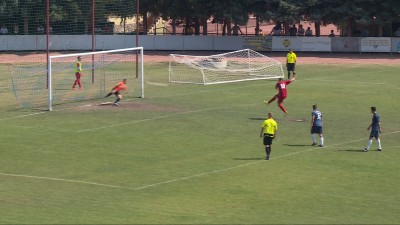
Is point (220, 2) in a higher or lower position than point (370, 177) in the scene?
higher

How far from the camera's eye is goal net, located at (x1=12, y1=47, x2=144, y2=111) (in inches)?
1974

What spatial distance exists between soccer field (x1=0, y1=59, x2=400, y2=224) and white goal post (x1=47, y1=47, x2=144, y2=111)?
2126mm

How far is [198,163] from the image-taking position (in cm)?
3341

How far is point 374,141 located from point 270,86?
17.8 meters

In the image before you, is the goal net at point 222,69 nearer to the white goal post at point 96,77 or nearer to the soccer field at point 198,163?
the white goal post at point 96,77

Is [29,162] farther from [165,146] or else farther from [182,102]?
[182,102]

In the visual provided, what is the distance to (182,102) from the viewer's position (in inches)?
1932

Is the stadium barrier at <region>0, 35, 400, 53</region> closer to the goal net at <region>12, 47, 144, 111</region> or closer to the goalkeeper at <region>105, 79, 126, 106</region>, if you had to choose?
the goal net at <region>12, 47, 144, 111</region>

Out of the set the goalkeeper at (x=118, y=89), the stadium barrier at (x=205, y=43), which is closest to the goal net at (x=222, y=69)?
the goalkeeper at (x=118, y=89)

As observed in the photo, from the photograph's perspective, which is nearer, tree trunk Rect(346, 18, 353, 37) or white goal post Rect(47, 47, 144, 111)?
white goal post Rect(47, 47, 144, 111)

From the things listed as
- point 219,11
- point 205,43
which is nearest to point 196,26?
point 219,11

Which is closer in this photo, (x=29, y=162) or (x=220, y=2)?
(x=29, y=162)

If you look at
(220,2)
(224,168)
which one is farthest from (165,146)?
(220,2)

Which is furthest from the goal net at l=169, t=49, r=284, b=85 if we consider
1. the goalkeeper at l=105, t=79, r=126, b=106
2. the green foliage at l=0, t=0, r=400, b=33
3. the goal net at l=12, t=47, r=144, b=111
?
the green foliage at l=0, t=0, r=400, b=33
